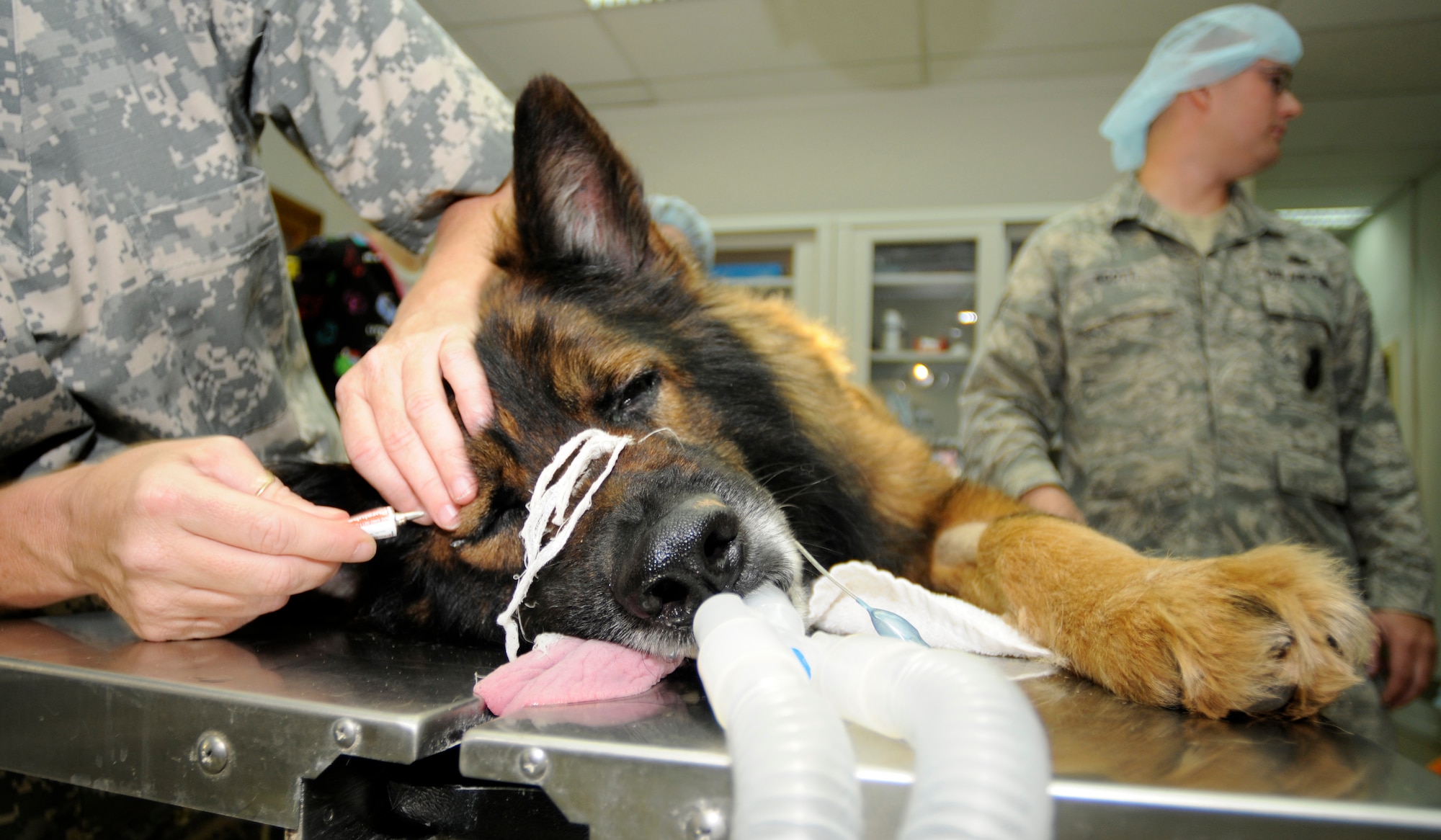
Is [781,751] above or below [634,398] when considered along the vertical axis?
below

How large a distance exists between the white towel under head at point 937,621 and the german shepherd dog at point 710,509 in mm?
68

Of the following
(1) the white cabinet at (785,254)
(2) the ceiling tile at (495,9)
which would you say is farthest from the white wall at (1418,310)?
(2) the ceiling tile at (495,9)

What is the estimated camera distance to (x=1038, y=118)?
6617 mm

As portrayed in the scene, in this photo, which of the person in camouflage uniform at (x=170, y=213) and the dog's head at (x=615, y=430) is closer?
the dog's head at (x=615, y=430)

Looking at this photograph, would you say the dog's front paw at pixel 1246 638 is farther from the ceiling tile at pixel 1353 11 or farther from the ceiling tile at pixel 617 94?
the ceiling tile at pixel 617 94

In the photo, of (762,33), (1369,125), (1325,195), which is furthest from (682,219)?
(1325,195)

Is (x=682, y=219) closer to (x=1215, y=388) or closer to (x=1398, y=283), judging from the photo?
(x=1215, y=388)

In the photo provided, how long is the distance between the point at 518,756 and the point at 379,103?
4.93 feet

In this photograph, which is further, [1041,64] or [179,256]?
[1041,64]

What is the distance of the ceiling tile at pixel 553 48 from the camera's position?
20.4 ft

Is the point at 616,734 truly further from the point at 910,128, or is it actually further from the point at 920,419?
the point at 910,128

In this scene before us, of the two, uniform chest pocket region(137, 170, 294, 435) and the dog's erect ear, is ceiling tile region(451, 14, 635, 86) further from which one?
the dog's erect ear

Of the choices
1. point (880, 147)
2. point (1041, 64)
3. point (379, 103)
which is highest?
point (1041, 64)

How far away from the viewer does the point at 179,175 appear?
155 cm
